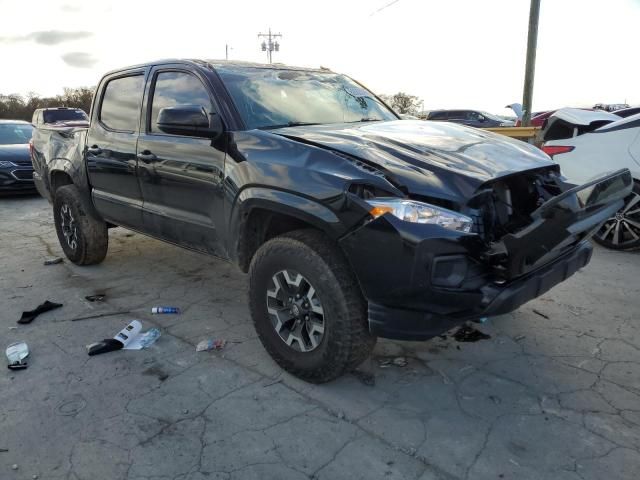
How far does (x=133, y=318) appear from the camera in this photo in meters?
4.12

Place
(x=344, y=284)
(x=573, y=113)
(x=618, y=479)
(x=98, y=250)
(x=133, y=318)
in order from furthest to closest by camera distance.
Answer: (x=573, y=113) → (x=98, y=250) → (x=133, y=318) → (x=344, y=284) → (x=618, y=479)

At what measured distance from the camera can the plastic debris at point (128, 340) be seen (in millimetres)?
3523

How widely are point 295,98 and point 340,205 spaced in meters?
1.55

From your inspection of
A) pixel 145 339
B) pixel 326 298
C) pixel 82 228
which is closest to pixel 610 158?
pixel 326 298

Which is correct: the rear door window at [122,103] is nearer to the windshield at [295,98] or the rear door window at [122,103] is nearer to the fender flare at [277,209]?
the windshield at [295,98]

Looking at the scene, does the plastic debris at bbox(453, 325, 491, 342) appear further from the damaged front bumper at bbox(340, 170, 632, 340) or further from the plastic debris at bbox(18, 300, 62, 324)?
the plastic debris at bbox(18, 300, 62, 324)

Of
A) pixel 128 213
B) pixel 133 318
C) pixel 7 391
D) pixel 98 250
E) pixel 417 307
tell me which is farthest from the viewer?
pixel 98 250

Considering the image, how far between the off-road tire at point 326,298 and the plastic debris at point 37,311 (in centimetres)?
221

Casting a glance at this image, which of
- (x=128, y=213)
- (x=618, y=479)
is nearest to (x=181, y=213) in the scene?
(x=128, y=213)

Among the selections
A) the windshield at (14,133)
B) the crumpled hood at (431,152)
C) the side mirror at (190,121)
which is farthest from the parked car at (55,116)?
the crumpled hood at (431,152)

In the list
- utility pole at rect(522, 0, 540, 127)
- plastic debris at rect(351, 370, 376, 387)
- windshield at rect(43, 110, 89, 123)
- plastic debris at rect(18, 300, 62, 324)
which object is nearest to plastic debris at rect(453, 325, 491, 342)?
plastic debris at rect(351, 370, 376, 387)

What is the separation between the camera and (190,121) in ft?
10.8

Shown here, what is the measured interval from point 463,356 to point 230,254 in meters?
1.68

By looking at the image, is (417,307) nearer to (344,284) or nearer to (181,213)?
(344,284)
